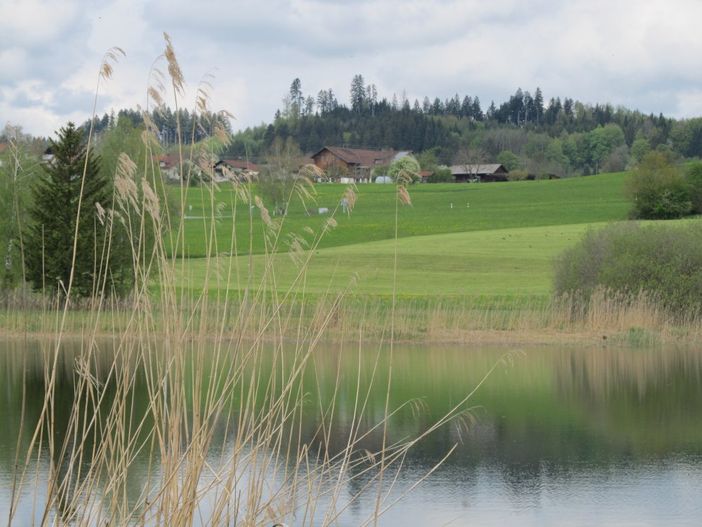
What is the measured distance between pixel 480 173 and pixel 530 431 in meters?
98.0

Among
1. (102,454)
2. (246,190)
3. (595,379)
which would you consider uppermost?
(246,190)

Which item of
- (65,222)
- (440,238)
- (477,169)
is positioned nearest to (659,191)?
(440,238)

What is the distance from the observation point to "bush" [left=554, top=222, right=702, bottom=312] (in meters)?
25.5

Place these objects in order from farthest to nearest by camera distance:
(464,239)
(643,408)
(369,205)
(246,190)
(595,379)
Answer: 1. (369,205)
2. (464,239)
3. (595,379)
4. (643,408)
5. (246,190)

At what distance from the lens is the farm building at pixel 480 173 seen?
111375 mm

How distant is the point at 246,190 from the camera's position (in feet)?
17.7

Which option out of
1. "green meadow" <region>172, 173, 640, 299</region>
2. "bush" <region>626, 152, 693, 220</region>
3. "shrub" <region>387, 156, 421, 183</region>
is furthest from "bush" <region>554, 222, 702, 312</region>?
"bush" <region>626, 152, 693, 220</region>

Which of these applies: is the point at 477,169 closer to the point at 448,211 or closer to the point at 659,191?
the point at 448,211

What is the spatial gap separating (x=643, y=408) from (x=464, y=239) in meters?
32.8

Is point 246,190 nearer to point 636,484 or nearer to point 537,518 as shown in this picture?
point 537,518

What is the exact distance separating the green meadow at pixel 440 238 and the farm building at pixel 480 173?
22.4 m

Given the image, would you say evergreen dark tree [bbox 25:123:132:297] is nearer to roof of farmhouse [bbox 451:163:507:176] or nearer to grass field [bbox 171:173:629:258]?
grass field [bbox 171:173:629:258]

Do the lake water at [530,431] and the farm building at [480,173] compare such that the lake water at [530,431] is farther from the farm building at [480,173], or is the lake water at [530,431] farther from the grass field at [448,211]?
the farm building at [480,173]

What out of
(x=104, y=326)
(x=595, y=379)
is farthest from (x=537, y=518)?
(x=104, y=326)
